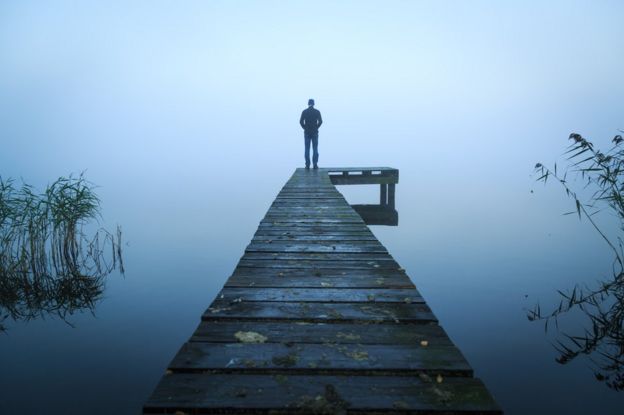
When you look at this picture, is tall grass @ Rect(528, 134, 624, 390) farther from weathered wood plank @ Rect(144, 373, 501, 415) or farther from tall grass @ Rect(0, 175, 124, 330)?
tall grass @ Rect(0, 175, 124, 330)

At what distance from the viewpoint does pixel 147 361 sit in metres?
4.94

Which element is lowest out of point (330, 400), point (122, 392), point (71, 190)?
point (122, 392)

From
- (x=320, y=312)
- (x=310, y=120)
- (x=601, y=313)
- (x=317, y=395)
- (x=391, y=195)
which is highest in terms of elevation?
(x=310, y=120)

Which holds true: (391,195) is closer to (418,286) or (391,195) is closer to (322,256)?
(418,286)

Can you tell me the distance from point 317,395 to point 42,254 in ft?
22.4

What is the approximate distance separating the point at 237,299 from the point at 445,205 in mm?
19172

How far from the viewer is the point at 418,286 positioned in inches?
314

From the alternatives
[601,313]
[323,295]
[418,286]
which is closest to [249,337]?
[323,295]

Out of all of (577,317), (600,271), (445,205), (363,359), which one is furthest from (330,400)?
(445,205)

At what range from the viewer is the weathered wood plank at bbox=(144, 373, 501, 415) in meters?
1.30

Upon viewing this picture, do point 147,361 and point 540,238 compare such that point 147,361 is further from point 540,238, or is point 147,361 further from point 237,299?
point 540,238

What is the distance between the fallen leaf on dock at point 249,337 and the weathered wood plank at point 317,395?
11.4 inches


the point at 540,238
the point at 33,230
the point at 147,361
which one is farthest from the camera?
the point at 540,238

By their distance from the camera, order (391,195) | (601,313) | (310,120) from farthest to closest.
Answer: (391,195) < (310,120) < (601,313)
